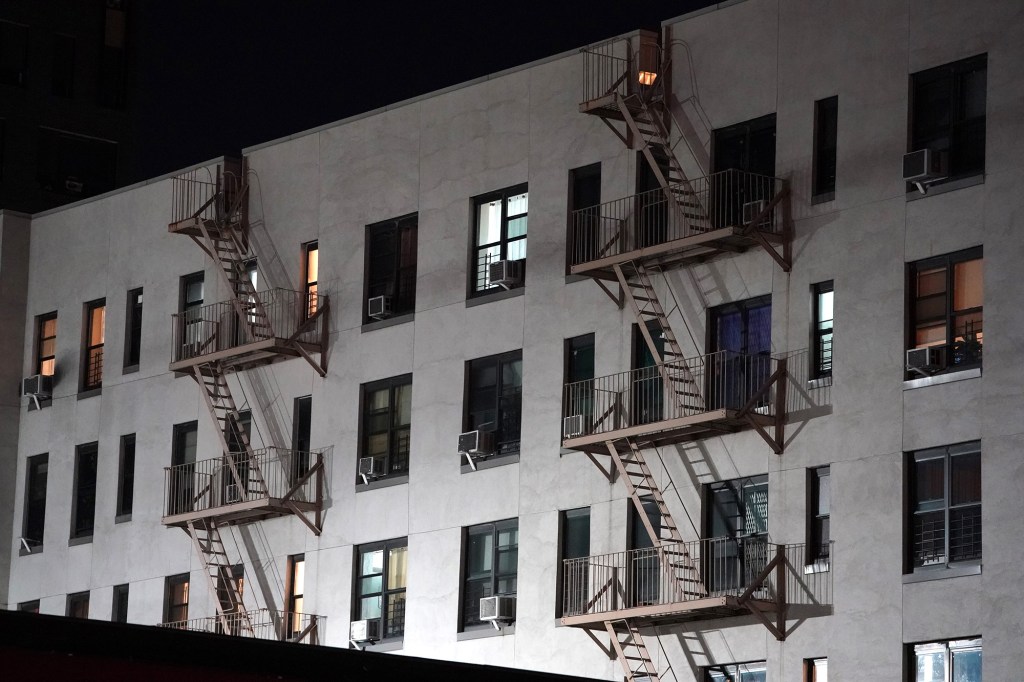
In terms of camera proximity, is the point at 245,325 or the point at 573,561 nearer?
the point at 573,561

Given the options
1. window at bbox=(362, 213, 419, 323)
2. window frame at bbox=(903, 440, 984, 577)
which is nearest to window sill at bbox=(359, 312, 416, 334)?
window at bbox=(362, 213, 419, 323)

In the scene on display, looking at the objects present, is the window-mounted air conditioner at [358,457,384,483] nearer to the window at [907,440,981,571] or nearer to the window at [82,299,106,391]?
the window at [82,299,106,391]

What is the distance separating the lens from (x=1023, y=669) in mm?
34031

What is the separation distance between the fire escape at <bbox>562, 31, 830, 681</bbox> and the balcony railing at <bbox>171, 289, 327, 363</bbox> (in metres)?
8.32

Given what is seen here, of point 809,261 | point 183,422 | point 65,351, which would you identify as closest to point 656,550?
point 809,261

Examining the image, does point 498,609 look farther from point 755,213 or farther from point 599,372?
point 755,213

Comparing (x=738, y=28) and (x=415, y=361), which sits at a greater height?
(x=738, y=28)

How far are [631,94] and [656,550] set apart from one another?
9.15 m

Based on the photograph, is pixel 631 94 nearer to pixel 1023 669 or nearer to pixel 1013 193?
pixel 1013 193

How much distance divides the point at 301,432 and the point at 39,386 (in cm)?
1032

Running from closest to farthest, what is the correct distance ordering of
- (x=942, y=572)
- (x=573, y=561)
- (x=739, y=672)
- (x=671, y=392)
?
(x=942, y=572)
(x=739, y=672)
(x=671, y=392)
(x=573, y=561)

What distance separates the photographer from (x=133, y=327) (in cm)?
5425

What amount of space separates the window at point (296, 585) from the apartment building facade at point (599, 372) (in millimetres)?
130

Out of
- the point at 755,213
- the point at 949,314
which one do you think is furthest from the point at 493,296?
the point at 949,314
